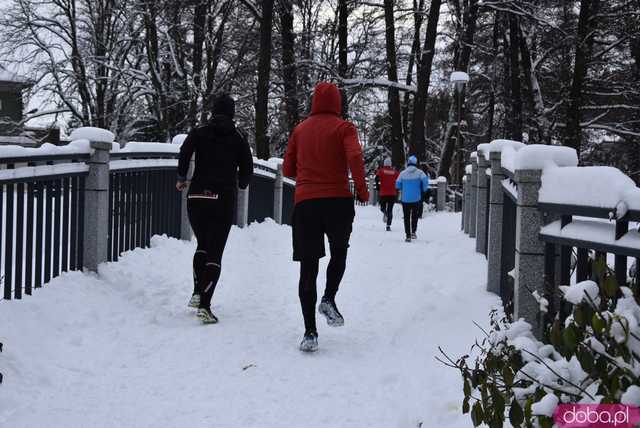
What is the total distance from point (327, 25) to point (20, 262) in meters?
19.7

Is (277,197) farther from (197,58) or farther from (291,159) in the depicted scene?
(197,58)

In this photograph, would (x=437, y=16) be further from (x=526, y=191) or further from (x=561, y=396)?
(x=561, y=396)

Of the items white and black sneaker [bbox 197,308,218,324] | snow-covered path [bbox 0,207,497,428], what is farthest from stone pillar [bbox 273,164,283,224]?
white and black sneaker [bbox 197,308,218,324]

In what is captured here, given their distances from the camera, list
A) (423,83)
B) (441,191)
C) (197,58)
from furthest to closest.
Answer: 1. (441,191)
2. (197,58)
3. (423,83)

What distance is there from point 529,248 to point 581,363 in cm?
187

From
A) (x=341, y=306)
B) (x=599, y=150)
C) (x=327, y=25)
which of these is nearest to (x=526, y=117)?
(x=599, y=150)

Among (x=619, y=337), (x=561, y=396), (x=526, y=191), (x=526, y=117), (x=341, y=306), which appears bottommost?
(x=341, y=306)

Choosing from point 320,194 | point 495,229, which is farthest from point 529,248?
point 495,229

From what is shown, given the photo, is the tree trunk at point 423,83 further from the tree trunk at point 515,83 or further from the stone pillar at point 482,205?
the stone pillar at point 482,205

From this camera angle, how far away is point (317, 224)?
525 centimetres

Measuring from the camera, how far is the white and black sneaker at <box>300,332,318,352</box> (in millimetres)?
5121

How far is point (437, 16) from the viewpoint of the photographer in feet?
72.3

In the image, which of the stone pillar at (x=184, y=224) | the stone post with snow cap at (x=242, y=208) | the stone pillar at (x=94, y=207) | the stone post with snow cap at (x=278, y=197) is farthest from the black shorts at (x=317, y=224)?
the stone post with snow cap at (x=278, y=197)

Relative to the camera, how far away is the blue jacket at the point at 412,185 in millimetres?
13320
